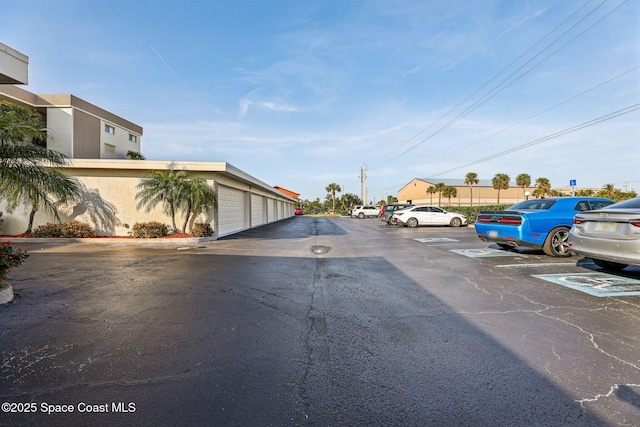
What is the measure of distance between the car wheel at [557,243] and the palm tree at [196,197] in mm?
12040

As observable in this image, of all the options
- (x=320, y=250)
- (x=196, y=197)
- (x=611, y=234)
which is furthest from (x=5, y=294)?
(x=611, y=234)

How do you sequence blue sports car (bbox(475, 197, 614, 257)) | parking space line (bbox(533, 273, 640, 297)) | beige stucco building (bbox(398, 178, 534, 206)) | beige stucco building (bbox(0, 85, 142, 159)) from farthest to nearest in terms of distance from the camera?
beige stucco building (bbox(398, 178, 534, 206)), beige stucco building (bbox(0, 85, 142, 159)), blue sports car (bbox(475, 197, 614, 257)), parking space line (bbox(533, 273, 640, 297))

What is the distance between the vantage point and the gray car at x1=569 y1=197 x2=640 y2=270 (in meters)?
5.28

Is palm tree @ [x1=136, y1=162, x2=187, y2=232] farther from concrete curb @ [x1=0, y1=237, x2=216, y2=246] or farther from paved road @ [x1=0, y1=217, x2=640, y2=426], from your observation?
paved road @ [x1=0, y1=217, x2=640, y2=426]

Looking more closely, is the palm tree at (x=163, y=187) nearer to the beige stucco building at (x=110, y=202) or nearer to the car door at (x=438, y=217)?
the beige stucco building at (x=110, y=202)

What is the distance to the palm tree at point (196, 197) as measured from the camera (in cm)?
1370

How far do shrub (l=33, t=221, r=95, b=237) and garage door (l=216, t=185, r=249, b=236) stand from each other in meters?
5.35

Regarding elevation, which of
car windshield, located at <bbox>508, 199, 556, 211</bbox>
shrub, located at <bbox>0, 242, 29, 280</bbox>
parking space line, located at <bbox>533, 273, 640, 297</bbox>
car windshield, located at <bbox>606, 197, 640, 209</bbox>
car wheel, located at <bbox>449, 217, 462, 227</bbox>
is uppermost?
car windshield, located at <bbox>508, 199, 556, 211</bbox>

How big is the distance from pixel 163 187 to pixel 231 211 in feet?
16.4

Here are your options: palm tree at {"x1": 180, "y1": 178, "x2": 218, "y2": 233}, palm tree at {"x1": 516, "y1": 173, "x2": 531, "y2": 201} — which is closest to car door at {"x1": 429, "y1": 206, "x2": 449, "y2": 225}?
palm tree at {"x1": 180, "y1": 178, "x2": 218, "y2": 233}

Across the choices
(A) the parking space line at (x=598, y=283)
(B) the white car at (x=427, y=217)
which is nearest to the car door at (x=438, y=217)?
(B) the white car at (x=427, y=217)

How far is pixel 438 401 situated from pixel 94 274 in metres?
7.19

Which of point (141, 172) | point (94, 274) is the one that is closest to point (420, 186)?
point (141, 172)

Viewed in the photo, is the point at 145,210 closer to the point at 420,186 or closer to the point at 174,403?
the point at 174,403
